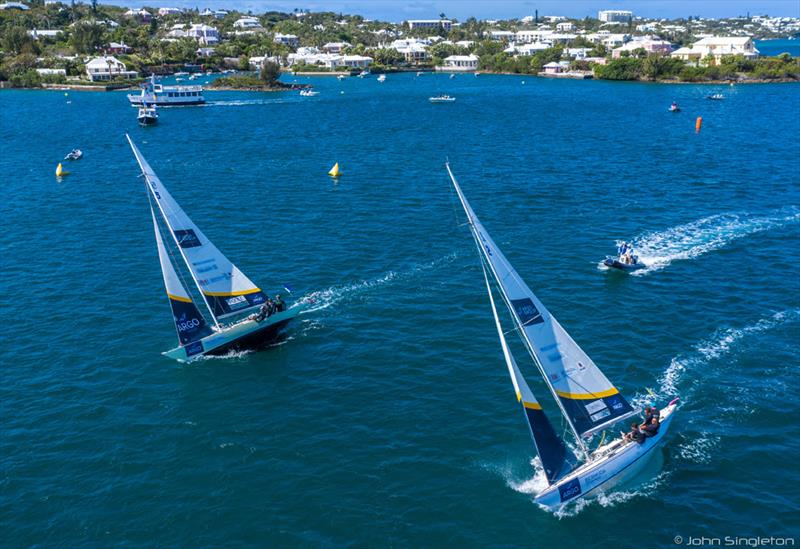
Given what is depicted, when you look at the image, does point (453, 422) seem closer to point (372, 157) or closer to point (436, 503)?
point (436, 503)

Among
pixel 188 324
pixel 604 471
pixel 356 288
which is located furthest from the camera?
pixel 356 288

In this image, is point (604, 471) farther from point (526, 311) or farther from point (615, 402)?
point (526, 311)

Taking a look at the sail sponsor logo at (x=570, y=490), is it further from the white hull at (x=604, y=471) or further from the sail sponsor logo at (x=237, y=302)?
the sail sponsor logo at (x=237, y=302)

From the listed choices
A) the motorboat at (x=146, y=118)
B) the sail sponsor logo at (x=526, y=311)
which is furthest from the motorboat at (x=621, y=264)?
the motorboat at (x=146, y=118)

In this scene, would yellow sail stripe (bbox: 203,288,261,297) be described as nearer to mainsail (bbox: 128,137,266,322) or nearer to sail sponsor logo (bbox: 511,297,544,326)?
mainsail (bbox: 128,137,266,322)

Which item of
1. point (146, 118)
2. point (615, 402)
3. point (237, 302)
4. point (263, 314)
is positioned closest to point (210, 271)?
point (237, 302)

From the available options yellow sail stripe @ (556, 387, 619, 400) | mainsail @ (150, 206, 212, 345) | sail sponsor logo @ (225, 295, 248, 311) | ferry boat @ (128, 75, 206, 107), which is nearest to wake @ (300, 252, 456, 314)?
sail sponsor logo @ (225, 295, 248, 311)

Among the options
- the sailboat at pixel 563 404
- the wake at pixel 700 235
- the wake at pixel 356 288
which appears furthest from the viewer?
the wake at pixel 700 235

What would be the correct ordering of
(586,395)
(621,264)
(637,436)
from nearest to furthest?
(637,436) < (586,395) < (621,264)
